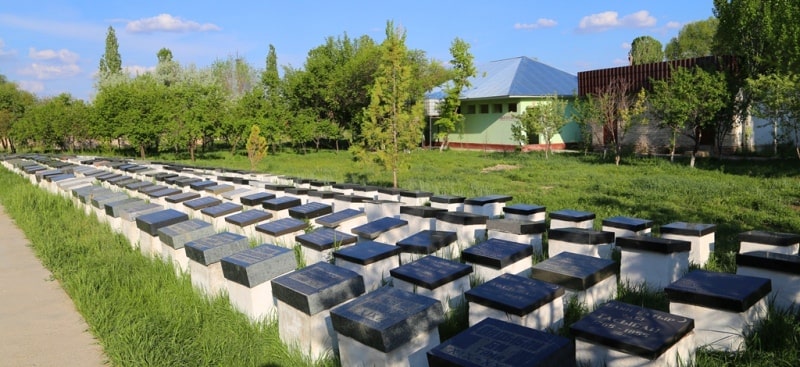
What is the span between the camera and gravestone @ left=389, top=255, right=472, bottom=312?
429 centimetres

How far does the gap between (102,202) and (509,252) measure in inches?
283

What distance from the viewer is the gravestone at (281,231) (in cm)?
640

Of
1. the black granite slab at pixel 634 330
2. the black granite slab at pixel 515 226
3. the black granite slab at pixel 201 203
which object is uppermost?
the black granite slab at pixel 201 203

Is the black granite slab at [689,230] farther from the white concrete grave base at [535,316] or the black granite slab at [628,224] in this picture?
the white concrete grave base at [535,316]

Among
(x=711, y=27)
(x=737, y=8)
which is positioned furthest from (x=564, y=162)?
(x=711, y=27)

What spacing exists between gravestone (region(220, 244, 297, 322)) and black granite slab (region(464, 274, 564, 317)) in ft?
5.94

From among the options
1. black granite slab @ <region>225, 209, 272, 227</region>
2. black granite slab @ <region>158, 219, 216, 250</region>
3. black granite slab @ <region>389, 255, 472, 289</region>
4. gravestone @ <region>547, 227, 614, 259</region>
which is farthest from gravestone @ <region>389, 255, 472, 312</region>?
black granite slab @ <region>225, 209, 272, 227</region>

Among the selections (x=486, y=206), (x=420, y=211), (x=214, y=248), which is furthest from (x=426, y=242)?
(x=486, y=206)

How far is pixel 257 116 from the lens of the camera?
1113 inches

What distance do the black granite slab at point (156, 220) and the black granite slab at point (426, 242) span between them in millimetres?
3077

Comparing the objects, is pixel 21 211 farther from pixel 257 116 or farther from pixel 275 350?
pixel 257 116

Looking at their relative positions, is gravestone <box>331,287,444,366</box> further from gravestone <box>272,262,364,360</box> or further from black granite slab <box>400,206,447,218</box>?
black granite slab <box>400,206,447,218</box>

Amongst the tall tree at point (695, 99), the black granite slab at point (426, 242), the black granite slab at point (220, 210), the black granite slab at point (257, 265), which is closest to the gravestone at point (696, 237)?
the black granite slab at point (426, 242)

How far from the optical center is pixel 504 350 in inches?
112
